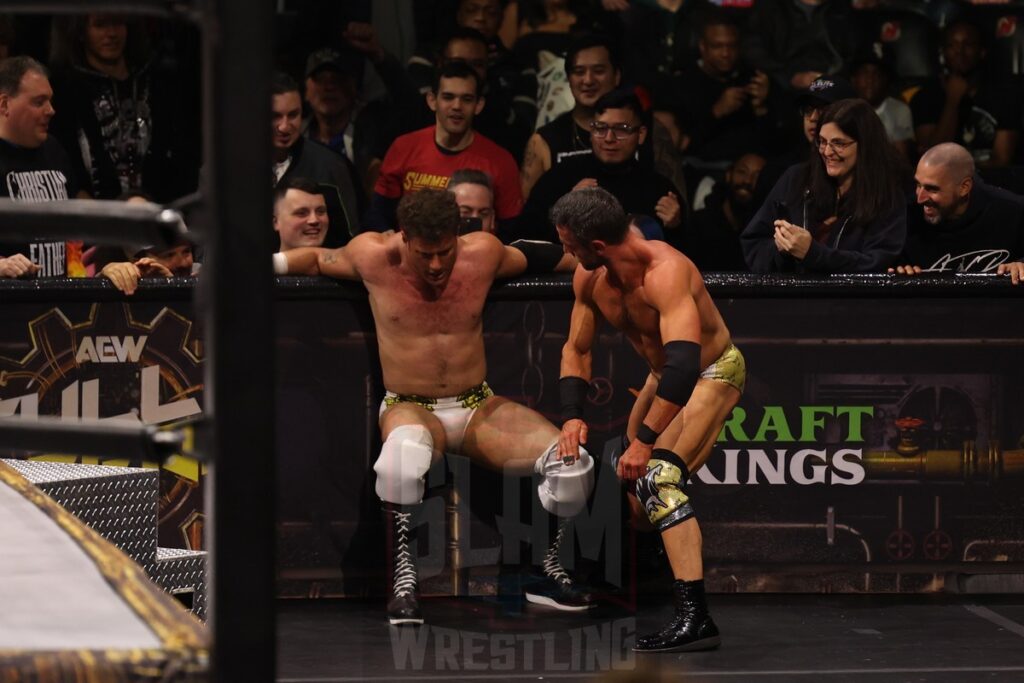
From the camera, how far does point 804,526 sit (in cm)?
609

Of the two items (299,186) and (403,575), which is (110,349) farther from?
(403,575)

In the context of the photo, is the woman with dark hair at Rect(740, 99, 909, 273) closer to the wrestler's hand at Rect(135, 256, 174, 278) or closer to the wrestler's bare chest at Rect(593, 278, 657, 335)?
the wrestler's bare chest at Rect(593, 278, 657, 335)

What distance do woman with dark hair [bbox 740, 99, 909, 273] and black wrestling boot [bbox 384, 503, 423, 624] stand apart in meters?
1.85

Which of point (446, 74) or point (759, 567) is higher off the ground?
point (446, 74)

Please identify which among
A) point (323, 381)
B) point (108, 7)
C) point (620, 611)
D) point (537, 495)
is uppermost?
point (108, 7)

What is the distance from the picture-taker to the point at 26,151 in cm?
600

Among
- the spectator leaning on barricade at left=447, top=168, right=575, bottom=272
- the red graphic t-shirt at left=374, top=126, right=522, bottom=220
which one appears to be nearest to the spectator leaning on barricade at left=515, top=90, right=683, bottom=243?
the red graphic t-shirt at left=374, top=126, right=522, bottom=220

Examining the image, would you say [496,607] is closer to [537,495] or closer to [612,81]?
[537,495]

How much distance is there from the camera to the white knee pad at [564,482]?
579cm

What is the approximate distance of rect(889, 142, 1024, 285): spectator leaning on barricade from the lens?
242 inches

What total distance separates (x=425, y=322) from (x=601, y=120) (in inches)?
50.6

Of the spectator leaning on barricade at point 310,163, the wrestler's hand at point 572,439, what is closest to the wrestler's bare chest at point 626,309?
the wrestler's hand at point 572,439

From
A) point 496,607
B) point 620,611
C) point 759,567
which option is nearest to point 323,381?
point 496,607

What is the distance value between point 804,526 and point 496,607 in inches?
52.5
